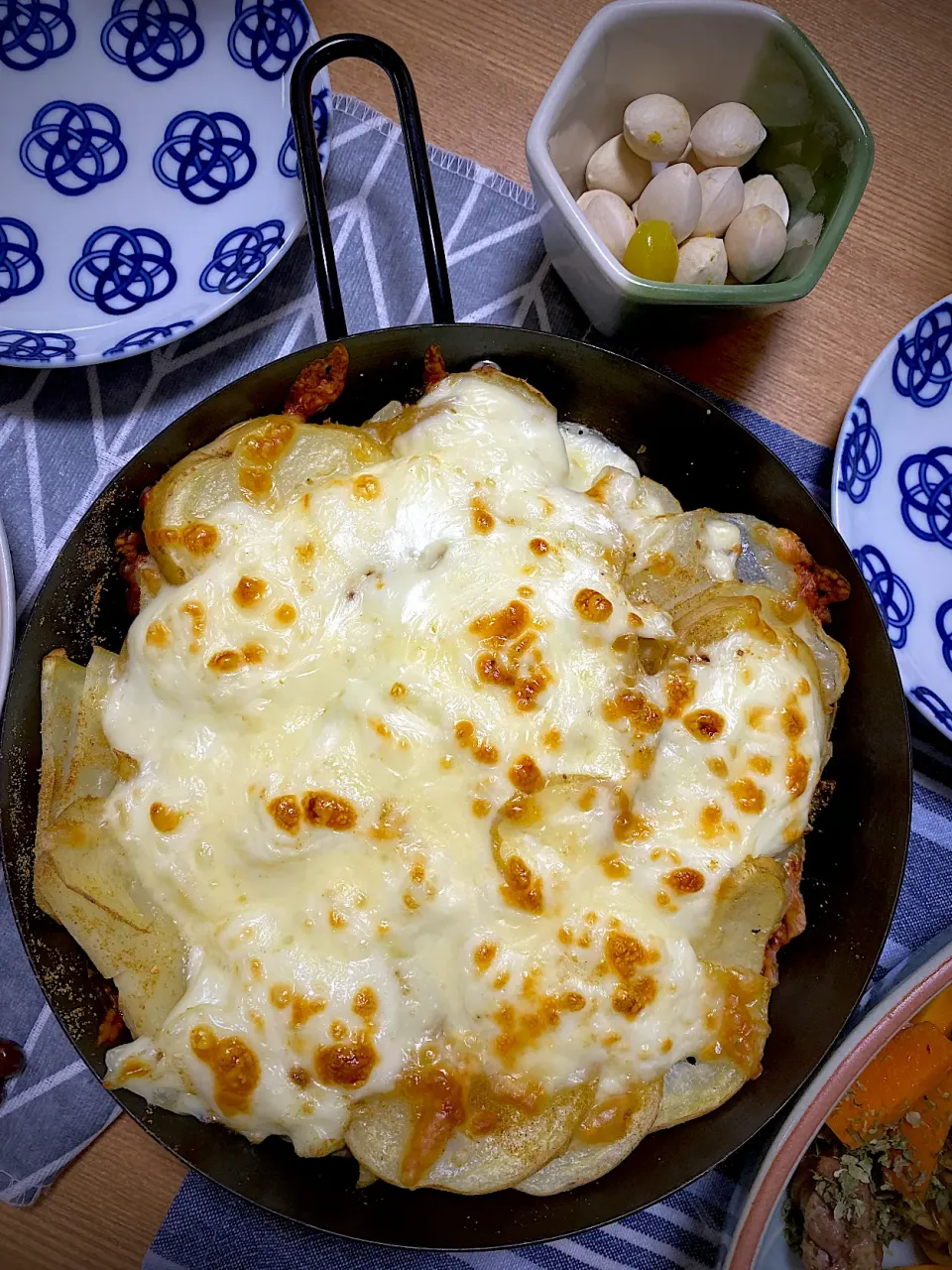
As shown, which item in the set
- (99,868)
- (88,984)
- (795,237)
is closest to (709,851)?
(99,868)

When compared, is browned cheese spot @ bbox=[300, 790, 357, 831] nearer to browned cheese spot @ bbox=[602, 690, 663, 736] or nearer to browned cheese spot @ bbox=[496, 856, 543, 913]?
browned cheese spot @ bbox=[496, 856, 543, 913]

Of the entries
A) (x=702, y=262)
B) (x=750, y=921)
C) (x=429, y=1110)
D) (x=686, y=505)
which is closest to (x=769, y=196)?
(x=702, y=262)

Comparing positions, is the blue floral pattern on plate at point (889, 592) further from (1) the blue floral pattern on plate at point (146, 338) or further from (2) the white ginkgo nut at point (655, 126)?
(1) the blue floral pattern on plate at point (146, 338)

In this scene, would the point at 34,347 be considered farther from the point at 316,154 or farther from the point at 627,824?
the point at 627,824

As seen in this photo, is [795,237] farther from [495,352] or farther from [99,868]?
[99,868]

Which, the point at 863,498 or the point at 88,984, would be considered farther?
the point at 863,498

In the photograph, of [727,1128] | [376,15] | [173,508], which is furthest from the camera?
[376,15]

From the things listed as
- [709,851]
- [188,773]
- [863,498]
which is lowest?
[188,773]

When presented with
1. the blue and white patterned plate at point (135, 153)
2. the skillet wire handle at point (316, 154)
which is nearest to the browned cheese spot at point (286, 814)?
the skillet wire handle at point (316, 154)
